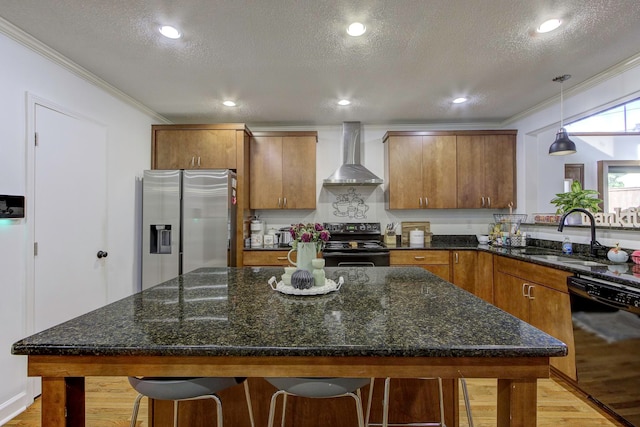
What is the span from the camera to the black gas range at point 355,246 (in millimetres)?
3387

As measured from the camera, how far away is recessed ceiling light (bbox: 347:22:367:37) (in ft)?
6.21

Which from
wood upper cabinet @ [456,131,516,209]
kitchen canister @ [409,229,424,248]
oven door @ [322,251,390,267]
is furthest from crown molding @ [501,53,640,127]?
oven door @ [322,251,390,267]

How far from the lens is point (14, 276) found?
Result: 78.5 inches

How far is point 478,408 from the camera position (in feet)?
6.53

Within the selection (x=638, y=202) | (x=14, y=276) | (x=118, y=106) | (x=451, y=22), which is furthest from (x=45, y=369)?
(x=638, y=202)

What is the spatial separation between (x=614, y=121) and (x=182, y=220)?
169 inches

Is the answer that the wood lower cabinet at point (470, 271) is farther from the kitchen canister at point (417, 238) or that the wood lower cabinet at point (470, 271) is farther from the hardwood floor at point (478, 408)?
the hardwood floor at point (478, 408)

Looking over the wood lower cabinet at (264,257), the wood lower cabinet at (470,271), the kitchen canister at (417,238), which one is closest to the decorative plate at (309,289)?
the wood lower cabinet at (264,257)

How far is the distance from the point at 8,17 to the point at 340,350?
8.99ft

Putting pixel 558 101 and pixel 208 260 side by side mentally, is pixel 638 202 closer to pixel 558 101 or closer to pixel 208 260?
pixel 558 101

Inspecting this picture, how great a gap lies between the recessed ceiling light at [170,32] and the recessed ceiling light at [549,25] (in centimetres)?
236

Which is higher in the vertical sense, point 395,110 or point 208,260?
point 395,110

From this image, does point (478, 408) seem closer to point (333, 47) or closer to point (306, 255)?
point (306, 255)

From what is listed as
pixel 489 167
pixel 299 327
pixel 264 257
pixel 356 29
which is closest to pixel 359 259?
pixel 264 257
